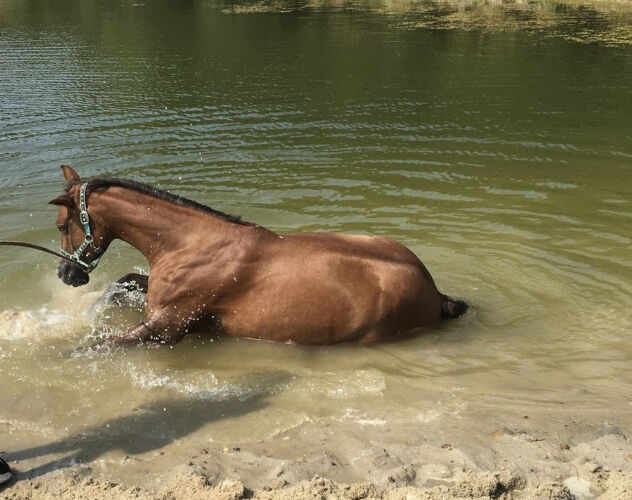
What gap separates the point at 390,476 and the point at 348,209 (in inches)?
248

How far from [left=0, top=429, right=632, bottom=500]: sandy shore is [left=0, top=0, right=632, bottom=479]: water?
0.31 metres

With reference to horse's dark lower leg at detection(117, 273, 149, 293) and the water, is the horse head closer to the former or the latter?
horse's dark lower leg at detection(117, 273, 149, 293)

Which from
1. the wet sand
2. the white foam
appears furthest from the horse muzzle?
the white foam

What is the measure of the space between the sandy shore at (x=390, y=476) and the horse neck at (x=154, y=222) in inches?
87.0

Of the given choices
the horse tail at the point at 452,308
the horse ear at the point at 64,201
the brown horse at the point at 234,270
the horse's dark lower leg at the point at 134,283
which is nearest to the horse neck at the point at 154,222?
the brown horse at the point at 234,270

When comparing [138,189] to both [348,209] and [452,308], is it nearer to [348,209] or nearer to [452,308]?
[452,308]

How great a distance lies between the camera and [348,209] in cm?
1050

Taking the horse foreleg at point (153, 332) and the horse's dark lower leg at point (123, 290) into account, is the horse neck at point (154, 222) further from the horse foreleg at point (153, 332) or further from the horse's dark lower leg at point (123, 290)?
the horse's dark lower leg at point (123, 290)

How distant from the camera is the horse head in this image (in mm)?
6254

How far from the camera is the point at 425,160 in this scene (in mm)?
12883

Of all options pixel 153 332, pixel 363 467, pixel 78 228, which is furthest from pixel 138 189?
pixel 363 467

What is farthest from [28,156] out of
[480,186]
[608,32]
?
[608,32]

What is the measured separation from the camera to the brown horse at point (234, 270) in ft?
20.9

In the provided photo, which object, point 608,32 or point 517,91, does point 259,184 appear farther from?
point 608,32
